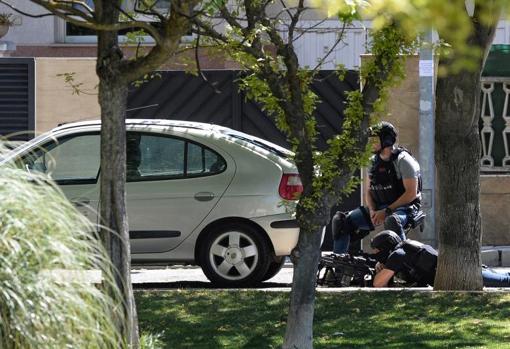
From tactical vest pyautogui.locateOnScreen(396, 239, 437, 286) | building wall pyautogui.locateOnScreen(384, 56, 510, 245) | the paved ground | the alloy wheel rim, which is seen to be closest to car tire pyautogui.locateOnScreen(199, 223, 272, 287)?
the alloy wheel rim

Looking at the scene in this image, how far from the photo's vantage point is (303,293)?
6.82 metres

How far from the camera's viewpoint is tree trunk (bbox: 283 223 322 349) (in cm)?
→ 677

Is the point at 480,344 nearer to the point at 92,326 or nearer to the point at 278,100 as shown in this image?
the point at 278,100

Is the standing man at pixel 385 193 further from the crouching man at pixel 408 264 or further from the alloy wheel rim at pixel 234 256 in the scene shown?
the alloy wheel rim at pixel 234 256

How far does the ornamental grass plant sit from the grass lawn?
292 centimetres

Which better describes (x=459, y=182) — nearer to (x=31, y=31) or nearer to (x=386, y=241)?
(x=386, y=241)

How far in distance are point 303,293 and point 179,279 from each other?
487cm

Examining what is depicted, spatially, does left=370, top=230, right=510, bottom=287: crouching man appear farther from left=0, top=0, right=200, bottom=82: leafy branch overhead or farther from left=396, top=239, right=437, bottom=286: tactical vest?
left=0, top=0, right=200, bottom=82: leafy branch overhead

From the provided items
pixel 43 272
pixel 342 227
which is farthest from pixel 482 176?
pixel 43 272

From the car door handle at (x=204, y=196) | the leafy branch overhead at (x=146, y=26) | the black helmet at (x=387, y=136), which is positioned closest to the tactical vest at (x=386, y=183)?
the black helmet at (x=387, y=136)

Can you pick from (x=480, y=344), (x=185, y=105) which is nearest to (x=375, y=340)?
(x=480, y=344)

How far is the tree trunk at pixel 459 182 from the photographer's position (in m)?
8.97

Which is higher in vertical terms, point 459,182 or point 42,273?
point 459,182

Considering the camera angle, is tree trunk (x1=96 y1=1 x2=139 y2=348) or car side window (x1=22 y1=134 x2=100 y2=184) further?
car side window (x1=22 y1=134 x2=100 y2=184)
